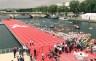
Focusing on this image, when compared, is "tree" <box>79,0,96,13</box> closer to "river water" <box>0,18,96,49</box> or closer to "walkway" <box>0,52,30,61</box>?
"river water" <box>0,18,96,49</box>

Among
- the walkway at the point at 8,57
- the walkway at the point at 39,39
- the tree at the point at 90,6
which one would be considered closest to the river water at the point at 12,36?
the walkway at the point at 39,39

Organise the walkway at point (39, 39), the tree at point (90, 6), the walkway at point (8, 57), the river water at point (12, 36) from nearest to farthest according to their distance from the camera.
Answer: the walkway at point (8, 57), the walkway at point (39, 39), the river water at point (12, 36), the tree at point (90, 6)

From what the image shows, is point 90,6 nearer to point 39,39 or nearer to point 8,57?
point 39,39

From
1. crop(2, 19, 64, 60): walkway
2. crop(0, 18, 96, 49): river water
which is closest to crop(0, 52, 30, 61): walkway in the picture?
crop(2, 19, 64, 60): walkway

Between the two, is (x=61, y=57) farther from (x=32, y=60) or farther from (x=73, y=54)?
(x=32, y=60)

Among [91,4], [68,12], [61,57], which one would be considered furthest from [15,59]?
[68,12]

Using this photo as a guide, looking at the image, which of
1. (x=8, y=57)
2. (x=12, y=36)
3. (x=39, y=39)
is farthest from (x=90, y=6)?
(x=8, y=57)

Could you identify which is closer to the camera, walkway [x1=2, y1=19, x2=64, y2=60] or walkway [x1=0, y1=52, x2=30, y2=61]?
walkway [x1=0, y1=52, x2=30, y2=61]

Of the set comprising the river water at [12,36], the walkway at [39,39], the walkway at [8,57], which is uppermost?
the walkway at [8,57]

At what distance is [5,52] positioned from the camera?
32.9 metres

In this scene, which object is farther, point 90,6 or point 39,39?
point 90,6

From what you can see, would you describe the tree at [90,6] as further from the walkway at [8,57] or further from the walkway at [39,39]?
the walkway at [8,57]

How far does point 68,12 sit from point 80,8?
101 feet

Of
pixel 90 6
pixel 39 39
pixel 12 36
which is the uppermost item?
pixel 39 39
